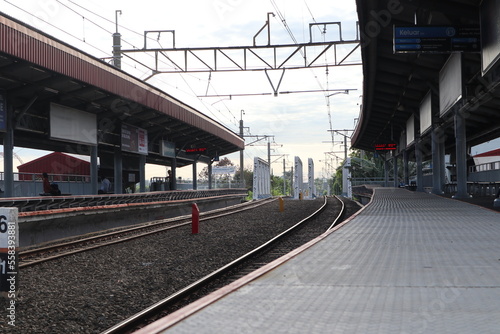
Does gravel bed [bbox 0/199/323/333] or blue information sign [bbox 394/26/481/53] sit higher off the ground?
blue information sign [bbox 394/26/481/53]

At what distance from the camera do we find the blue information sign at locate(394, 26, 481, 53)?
14961 millimetres

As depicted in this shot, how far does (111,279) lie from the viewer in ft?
27.0

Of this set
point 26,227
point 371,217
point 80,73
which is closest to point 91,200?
point 80,73

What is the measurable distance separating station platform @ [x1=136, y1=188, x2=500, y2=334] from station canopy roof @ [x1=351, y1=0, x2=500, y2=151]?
333 inches

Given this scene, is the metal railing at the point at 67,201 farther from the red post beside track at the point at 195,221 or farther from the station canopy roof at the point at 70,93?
the red post beside track at the point at 195,221

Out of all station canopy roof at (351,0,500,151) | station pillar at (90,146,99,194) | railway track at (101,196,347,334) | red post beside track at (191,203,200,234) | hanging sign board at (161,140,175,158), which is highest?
station canopy roof at (351,0,500,151)

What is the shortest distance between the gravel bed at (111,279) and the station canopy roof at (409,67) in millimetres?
7675

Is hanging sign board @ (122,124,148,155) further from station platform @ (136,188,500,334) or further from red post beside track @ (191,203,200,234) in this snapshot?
station platform @ (136,188,500,334)

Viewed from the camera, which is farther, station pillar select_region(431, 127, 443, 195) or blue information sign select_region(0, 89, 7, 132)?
station pillar select_region(431, 127, 443, 195)

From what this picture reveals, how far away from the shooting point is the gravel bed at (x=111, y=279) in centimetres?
588

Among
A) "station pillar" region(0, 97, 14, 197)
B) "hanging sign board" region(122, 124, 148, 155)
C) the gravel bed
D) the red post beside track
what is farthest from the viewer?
"hanging sign board" region(122, 124, 148, 155)

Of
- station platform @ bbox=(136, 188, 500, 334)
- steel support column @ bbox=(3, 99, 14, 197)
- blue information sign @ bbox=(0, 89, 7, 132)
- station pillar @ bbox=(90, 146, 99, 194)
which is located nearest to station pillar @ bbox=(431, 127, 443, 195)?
station pillar @ bbox=(90, 146, 99, 194)

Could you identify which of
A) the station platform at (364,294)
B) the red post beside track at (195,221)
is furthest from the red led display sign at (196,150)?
the station platform at (364,294)

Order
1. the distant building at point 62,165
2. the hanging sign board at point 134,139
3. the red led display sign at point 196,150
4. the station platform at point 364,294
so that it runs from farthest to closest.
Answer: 1. the red led display sign at point 196,150
2. the distant building at point 62,165
3. the hanging sign board at point 134,139
4. the station platform at point 364,294
